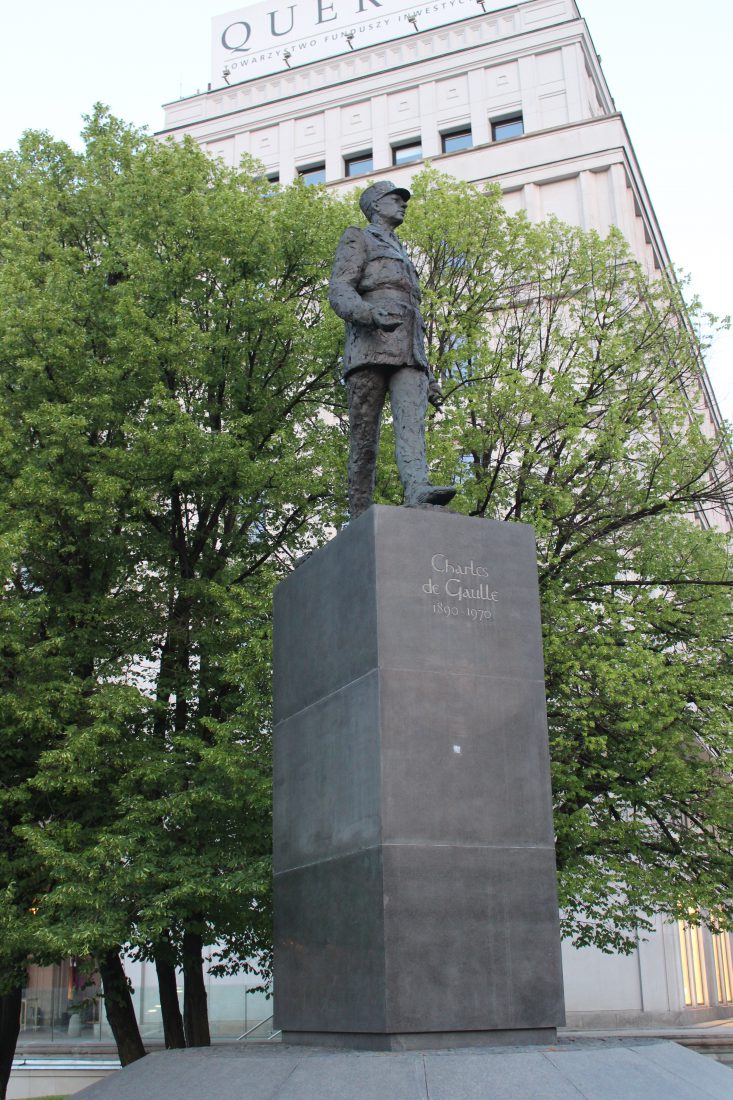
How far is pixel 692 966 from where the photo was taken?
29953 millimetres

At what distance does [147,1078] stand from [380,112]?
3506cm

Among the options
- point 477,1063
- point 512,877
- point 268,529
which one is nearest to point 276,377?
point 268,529

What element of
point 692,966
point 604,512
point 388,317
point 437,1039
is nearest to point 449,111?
point 604,512

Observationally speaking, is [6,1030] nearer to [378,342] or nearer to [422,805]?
[422,805]

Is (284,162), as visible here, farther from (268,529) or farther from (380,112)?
(268,529)

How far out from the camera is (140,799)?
14.5m

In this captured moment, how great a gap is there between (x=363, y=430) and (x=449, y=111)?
1194 inches

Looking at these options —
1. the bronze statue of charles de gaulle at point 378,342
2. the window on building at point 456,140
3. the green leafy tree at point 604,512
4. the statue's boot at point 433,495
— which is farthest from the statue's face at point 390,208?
the window on building at point 456,140

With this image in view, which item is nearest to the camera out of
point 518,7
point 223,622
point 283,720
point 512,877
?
point 512,877

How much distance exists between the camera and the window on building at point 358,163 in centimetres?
3786

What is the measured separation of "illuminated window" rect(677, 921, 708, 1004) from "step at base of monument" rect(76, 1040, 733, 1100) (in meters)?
22.0

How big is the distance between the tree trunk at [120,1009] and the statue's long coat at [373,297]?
10026 millimetres

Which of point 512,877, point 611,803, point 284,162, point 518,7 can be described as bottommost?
point 512,877

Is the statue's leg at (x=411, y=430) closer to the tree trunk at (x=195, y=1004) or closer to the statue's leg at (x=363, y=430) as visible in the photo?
the statue's leg at (x=363, y=430)
